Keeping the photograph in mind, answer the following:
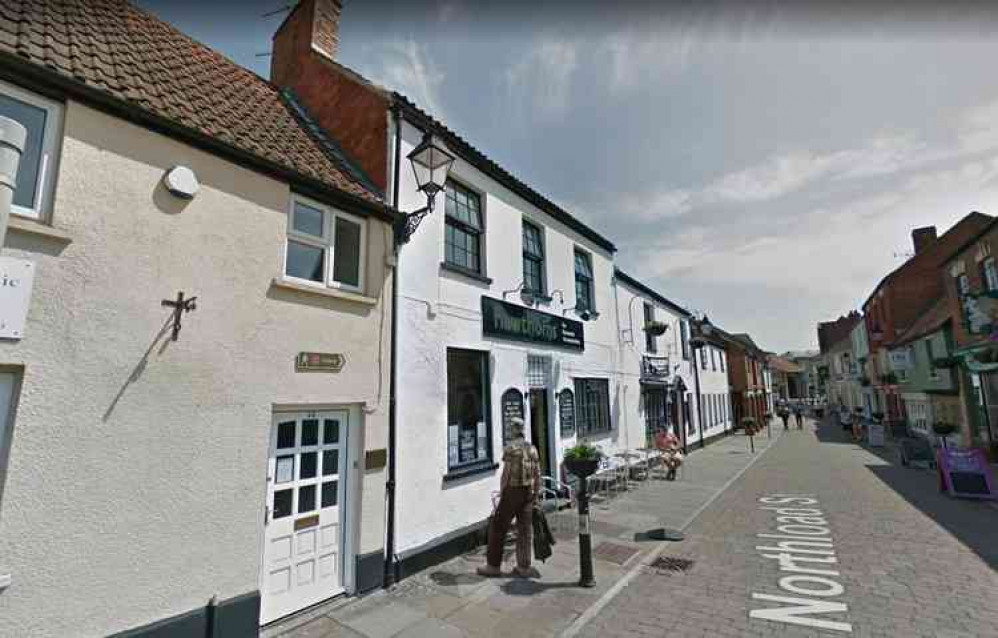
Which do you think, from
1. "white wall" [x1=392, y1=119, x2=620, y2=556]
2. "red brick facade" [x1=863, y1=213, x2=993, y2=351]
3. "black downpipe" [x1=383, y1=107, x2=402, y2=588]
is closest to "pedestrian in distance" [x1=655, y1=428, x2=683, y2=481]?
"white wall" [x1=392, y1=119, x2=620, y2=556]

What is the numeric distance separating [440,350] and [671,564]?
4.65 metres

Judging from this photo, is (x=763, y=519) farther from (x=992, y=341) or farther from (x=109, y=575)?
(x=992, y=341)

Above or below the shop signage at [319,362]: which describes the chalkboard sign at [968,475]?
below

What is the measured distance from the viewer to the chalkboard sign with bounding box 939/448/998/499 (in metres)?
9.88

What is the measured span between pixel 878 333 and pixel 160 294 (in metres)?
37.8

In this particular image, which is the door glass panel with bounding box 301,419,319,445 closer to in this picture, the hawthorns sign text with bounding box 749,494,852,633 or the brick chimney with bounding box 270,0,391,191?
the brick chimney with bounding box 270,0,391,191

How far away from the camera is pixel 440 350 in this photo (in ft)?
22.9

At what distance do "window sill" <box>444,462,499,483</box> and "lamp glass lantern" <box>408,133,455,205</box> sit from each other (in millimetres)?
4124

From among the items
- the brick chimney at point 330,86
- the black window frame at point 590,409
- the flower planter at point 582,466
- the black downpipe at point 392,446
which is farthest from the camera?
the black window frame at point 590,409

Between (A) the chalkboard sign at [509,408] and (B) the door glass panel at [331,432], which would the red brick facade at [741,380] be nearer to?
(A) the chalkboard sign at [509,408]

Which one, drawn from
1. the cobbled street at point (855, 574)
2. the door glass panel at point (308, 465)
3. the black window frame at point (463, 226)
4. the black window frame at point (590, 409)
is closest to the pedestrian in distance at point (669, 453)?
the cobbled street at point (855, 574)

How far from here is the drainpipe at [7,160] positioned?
1952 millimetres

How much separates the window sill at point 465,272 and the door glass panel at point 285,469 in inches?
141

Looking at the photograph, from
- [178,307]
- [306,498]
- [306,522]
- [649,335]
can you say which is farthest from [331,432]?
[649,335]
